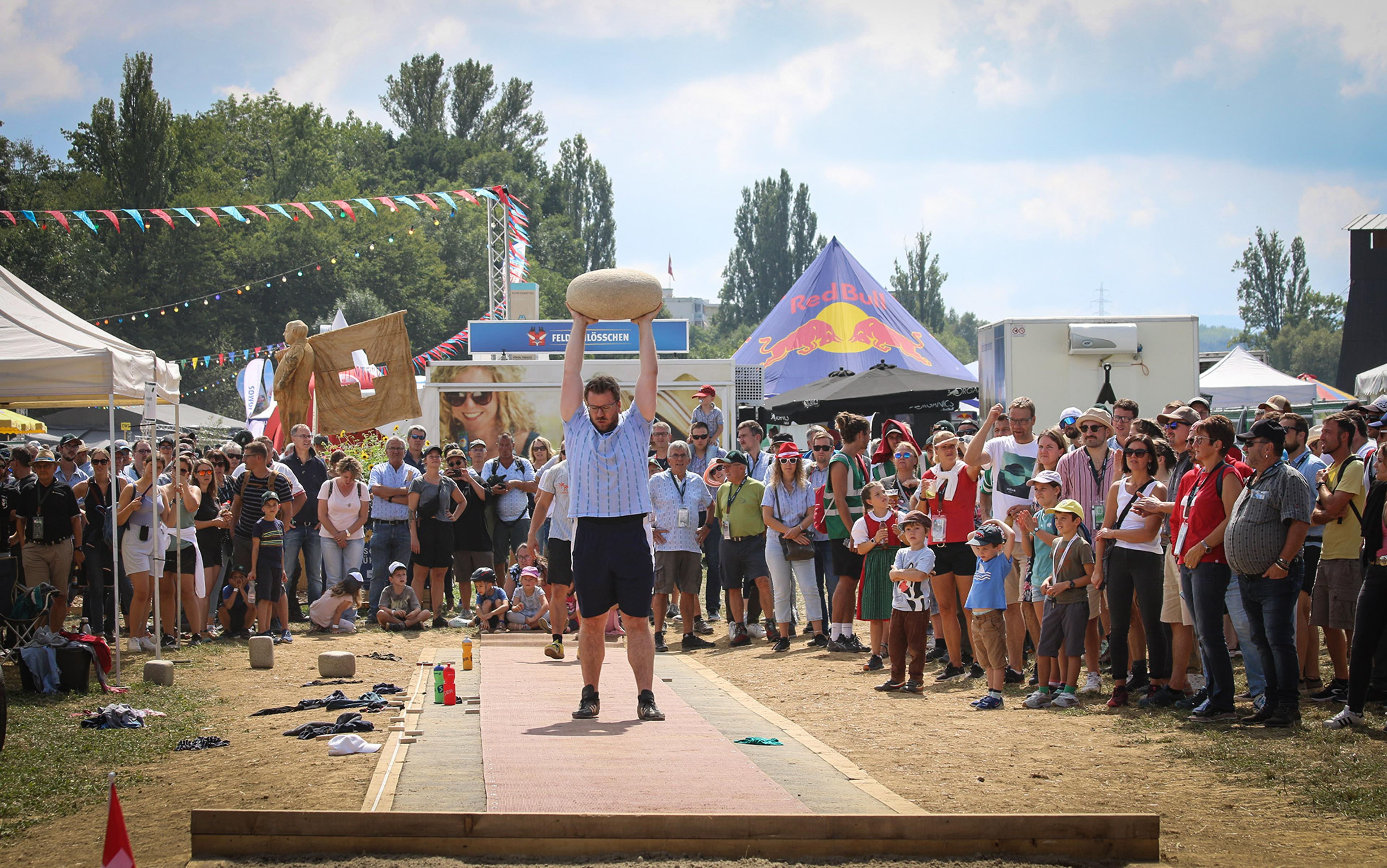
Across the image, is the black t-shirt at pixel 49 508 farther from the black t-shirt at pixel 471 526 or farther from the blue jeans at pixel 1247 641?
the blue jeans at pixel 1247 641

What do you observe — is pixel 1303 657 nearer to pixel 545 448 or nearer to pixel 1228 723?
pixel 1228 723

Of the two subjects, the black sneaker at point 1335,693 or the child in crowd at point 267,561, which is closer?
the black sneaker at point 1335,693

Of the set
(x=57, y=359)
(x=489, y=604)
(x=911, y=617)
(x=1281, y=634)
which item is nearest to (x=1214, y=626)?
(x=1281, y=634)

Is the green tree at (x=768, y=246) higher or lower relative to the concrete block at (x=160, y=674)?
higher

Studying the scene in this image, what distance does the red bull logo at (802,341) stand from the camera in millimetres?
21500

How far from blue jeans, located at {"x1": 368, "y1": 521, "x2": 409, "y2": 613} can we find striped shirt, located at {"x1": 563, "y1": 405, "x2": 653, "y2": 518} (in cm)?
738

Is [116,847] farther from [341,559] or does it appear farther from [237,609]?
[341,559]

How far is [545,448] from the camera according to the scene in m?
13.8

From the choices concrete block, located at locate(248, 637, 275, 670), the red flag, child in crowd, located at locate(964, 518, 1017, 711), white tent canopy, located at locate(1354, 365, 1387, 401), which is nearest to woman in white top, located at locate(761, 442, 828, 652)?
child in crowd, located at locate(964, 518, 1017, 711)

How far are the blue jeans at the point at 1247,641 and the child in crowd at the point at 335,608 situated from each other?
28.7 feet

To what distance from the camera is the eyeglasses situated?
58.7 ft

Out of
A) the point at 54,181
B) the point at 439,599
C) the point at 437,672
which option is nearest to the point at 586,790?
the point at 437,672

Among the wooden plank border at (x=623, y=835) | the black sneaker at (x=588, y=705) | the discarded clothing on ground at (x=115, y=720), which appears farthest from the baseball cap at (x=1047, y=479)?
the discarded clothing on ground at (x=115, y=720)

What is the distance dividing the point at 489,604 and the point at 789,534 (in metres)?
3.26
